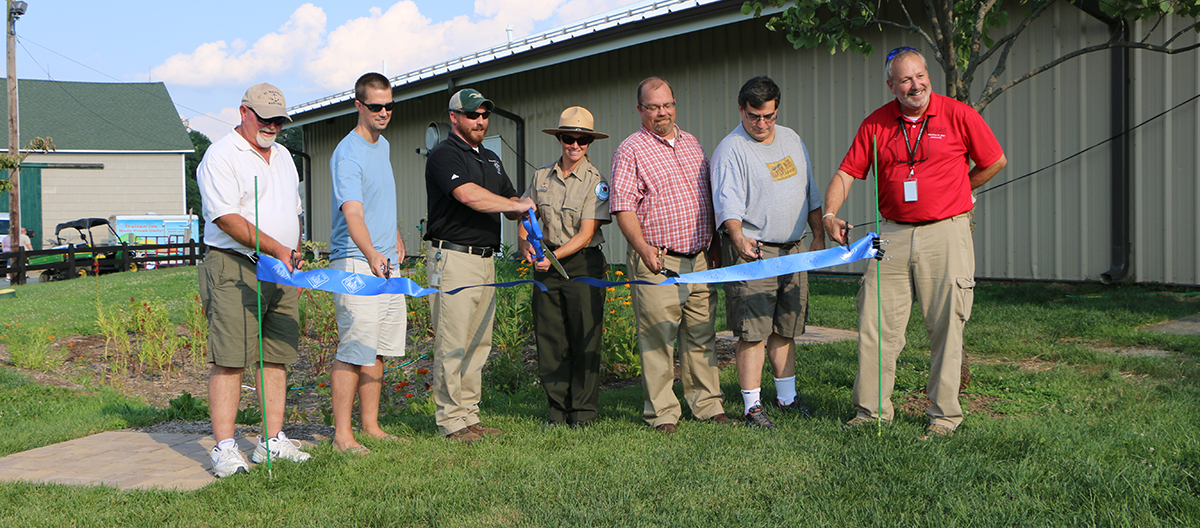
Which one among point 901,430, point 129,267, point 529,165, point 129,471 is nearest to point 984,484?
point 901,430

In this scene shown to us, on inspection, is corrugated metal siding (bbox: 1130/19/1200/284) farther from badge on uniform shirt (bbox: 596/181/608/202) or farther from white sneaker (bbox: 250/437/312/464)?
white sneaker (bbox: 250/437/312/464)

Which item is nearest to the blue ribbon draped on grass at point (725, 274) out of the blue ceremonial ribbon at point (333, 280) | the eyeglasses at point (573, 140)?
the blue ceremonial ribbon at point (333, 280)

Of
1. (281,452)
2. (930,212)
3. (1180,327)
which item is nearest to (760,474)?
(930,212)

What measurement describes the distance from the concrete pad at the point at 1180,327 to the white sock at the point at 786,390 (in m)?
3.49

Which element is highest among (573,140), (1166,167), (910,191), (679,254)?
(1166,167)

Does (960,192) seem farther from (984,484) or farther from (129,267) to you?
(129,267)

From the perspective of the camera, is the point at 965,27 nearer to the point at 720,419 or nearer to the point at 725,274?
the point at 725,274

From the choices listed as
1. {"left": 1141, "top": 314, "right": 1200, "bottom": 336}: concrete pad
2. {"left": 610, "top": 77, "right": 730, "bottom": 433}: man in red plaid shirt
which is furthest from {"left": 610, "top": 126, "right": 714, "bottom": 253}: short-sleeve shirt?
{"left": 1141, "top": 314, "right": 1200, "bottom": 336}: concrete pad

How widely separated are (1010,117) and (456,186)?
7.32 m

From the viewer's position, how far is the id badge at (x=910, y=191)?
156 inches

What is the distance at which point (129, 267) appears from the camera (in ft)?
73.2

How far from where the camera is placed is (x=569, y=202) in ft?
15.0

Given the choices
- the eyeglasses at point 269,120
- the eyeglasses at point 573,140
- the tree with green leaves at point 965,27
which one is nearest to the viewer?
the eyeglasses at point 269,120

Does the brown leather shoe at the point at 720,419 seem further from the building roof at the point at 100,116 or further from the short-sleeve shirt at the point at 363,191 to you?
the building roof at the point at 100,116
